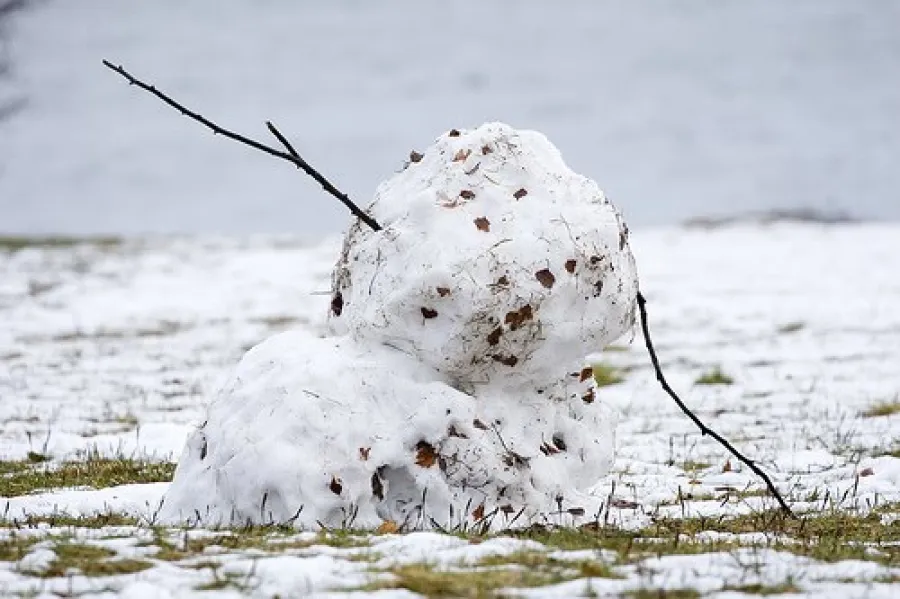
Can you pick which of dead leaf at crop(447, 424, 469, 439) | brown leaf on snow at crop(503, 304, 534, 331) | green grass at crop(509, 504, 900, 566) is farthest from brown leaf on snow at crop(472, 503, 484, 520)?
brown leaf on snow at crop(503, 304, 534, 331)

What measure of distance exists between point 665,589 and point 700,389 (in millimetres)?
9280

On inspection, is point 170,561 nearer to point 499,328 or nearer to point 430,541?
point 430,541

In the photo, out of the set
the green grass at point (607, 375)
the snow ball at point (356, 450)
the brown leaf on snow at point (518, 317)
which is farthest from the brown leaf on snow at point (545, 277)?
the green grass at point (607, 375)

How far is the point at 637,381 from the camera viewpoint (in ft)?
46.6

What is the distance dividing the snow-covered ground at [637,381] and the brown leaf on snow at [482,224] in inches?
56.1

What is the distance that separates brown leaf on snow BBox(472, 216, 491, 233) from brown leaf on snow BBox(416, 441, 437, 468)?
1142 millimetres

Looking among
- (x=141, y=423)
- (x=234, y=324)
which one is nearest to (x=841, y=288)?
(x=234, y=324)

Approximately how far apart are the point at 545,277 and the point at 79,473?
12.9 feet

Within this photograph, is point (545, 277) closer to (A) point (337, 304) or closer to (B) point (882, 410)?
(A) point (337, 304)

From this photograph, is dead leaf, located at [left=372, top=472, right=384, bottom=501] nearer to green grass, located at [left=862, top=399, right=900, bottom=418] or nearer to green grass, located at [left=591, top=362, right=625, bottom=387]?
green grass, located at [left=862, top=399, right=900, bottom=418]

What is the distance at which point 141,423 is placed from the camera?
10.7 metres

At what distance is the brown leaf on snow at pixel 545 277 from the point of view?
233 inches

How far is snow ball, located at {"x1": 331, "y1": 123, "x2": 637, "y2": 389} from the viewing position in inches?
231

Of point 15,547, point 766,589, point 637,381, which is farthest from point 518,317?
point 637,381
